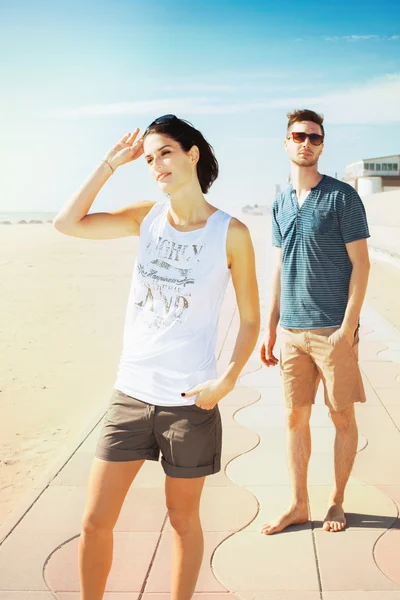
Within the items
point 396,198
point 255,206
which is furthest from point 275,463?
point 255,206

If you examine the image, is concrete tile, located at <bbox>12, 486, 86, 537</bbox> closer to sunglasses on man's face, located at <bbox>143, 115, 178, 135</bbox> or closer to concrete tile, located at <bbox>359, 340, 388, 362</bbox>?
sunglasses on man's face, located at <bbox>143, 115, 178, 135</bbox>

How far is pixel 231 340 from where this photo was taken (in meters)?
9.26

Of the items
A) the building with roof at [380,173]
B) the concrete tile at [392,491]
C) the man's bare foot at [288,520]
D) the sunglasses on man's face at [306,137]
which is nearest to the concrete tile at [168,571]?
the man's bare foot at [288,520]

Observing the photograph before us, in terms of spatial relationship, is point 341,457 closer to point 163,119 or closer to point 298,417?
point 298,417

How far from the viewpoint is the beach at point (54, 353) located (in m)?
5.71

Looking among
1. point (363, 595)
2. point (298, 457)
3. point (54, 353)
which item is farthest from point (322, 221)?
point (54, 353)

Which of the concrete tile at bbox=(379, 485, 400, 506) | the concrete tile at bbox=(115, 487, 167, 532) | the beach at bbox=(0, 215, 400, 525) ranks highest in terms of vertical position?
the concrete tile at bbox=(115, 487, 167, 532)

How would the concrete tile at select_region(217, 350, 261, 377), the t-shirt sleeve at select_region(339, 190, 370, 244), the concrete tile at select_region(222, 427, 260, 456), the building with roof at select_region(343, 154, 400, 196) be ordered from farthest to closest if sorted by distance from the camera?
the building with roof at select_region(343, 154, 400, 196) → the concrete tile at select_region(217, 350, 261, 377) → the concrete tile at select_region(222, 427, 260, 456) → the t-shirt sleeve at select_region(339, 190, 370, 244)

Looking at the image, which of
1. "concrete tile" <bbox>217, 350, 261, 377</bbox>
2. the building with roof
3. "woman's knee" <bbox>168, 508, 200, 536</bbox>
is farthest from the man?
the building with roof

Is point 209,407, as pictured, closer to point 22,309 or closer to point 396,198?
point 22,309

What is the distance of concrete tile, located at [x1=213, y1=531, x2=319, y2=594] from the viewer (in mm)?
3309

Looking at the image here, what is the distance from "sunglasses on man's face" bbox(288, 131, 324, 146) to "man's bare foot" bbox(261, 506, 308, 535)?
1865 millimetres

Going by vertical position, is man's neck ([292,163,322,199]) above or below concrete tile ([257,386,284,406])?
above

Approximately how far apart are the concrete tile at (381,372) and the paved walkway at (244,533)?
125 centimetres
